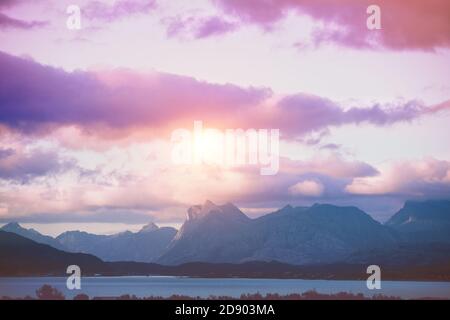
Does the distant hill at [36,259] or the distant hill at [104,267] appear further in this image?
the distant hill at [104,267]

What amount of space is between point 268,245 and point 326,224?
273 inches

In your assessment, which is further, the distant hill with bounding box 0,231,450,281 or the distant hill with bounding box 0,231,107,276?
the distant hill with bounding box 0,231,450,281

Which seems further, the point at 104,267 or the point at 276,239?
the point at 276,239

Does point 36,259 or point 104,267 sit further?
point 36,259

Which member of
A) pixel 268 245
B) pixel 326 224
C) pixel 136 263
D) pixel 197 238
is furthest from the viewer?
pixel 326 224
